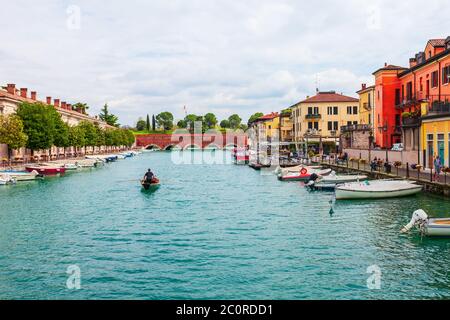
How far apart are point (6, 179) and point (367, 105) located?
5143 centimetres

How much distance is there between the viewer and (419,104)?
51.8 m

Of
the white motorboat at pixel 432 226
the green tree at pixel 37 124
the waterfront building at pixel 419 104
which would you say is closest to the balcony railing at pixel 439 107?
the waterfront building at pixel 419 104

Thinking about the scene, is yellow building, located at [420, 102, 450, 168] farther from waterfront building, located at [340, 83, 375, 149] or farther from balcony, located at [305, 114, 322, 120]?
balcony, located at [305, 114, 322, 120]

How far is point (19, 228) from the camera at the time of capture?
25.8 metres

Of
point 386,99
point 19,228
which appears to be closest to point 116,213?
point 19,228

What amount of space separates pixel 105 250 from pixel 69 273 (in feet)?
11.8

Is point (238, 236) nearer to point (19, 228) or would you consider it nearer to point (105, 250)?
point (105, 250)

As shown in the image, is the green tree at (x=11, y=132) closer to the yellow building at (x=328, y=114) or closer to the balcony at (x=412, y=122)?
the balcony at (x=412, y=122)

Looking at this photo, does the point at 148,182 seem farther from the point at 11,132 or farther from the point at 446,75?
the point at 446,75

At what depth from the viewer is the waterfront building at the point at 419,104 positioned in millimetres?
40250

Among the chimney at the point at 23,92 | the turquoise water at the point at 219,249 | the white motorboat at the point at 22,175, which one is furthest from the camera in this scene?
the chimney at the point at 23,92

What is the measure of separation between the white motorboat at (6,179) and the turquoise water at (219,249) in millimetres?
15890

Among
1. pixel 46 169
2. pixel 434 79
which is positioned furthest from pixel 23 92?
pixel 434 79

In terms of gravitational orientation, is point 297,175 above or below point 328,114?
below
